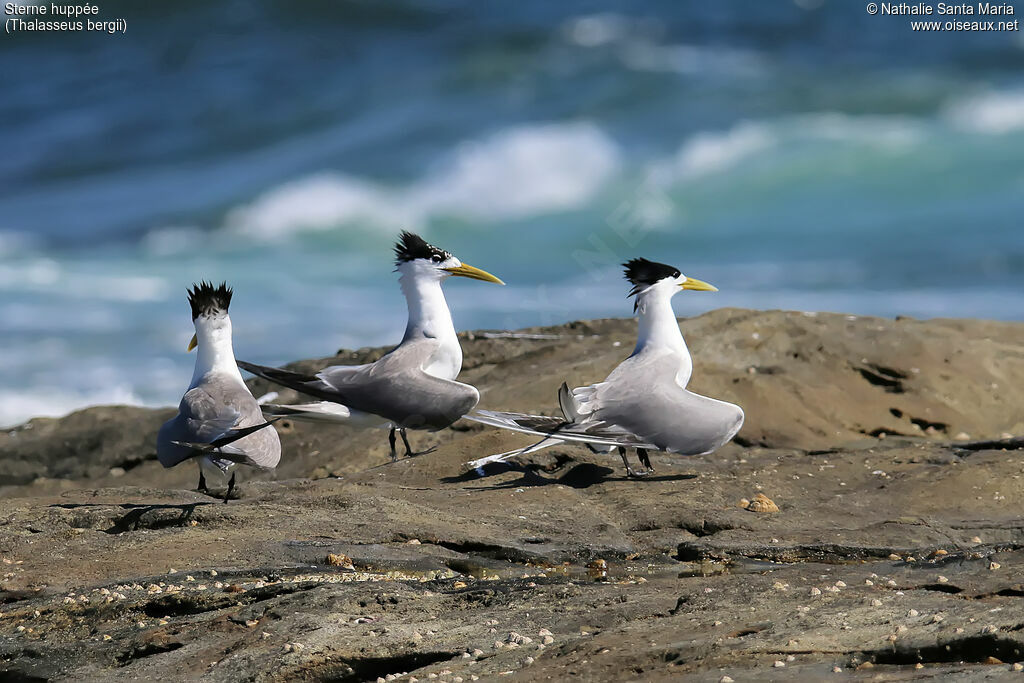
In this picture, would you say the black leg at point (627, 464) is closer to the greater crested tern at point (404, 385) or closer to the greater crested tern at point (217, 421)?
the greater crested tern at point (404, 385)

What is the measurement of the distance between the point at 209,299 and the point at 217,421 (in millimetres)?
1432

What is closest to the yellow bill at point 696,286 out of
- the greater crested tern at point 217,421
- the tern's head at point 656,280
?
the tern's head at point 656,280

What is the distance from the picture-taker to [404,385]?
30.0ft

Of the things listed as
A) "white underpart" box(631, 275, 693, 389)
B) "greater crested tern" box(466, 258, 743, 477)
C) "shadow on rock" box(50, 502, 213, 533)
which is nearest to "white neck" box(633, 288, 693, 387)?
"white underpart" box(631, 275, 693, 389)

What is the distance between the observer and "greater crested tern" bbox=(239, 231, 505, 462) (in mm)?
9016

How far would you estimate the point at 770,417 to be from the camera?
546 inches

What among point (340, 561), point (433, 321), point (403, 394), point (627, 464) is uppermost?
point (433, 321)

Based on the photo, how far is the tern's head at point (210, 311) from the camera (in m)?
9.91

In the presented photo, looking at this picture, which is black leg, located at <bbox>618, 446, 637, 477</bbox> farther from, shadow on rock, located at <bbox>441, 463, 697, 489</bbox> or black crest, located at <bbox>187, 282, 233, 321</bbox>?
black crest, located at <bbox>187, 282, 233, 321</bbox>

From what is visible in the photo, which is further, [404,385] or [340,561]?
[404,385]

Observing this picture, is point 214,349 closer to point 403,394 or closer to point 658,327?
point 403,394

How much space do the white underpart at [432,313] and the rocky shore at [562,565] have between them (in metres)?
1.05

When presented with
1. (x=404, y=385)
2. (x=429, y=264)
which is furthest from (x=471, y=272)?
(x=404, y=385)

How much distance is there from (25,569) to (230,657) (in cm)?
262
